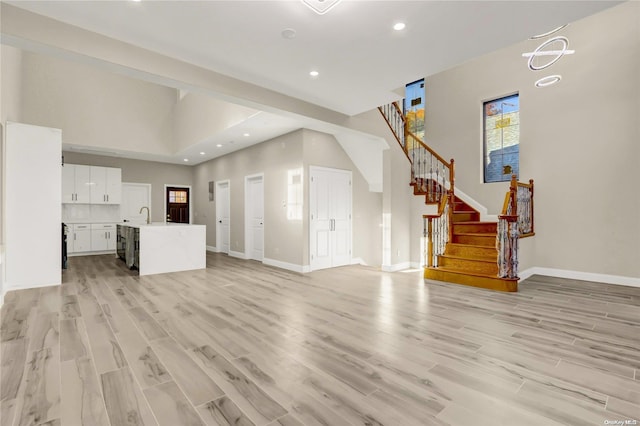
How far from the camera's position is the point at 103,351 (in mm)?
2605

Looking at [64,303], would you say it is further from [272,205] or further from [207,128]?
[207,128]

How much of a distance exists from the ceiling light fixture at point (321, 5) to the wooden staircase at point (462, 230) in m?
3.95

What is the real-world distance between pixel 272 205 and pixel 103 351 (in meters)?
4.70

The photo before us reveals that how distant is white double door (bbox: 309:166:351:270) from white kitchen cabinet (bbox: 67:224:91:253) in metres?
6.86

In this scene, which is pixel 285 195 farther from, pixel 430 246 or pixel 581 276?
pixel 581 276

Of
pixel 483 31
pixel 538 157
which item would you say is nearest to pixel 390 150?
pixel 538 157

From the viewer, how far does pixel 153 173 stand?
1020cm

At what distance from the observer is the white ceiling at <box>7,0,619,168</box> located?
8.64 feet

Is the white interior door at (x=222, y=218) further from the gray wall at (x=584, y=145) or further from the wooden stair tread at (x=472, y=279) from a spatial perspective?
the gray wall at (x=584, y=145)

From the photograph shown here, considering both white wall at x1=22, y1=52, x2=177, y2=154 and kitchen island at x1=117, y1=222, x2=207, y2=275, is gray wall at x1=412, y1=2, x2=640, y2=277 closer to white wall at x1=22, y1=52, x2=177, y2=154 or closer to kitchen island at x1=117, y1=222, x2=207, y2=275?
kitchen island at x1=117, y1=222, x2=207, y2=275

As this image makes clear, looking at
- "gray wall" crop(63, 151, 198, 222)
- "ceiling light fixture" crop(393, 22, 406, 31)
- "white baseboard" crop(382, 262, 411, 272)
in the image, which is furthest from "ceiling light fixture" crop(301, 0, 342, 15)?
"gray wall" crop(63, 151, 198, 222)

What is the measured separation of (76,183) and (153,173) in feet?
7.27

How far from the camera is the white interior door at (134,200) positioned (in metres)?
9.70

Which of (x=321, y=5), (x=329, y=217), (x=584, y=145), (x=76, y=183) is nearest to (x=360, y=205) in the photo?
(x=329, y=217)
